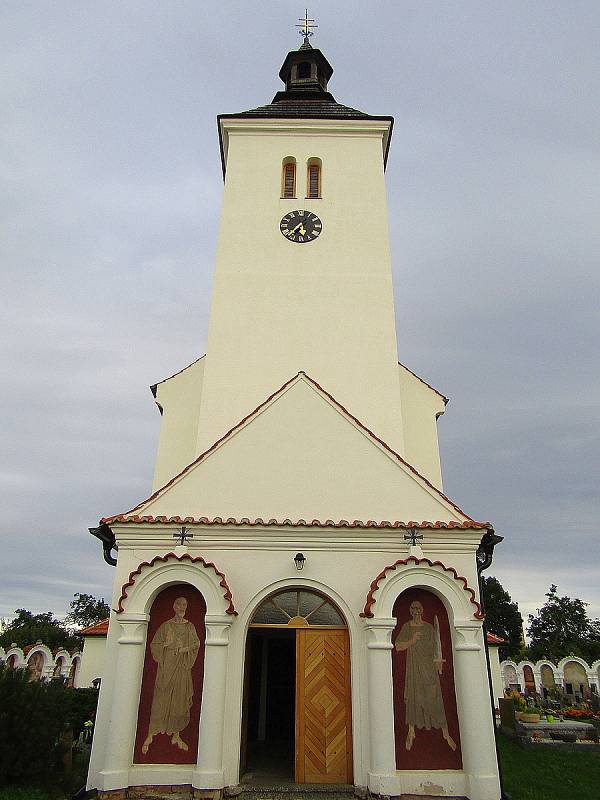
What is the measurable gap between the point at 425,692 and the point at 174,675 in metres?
3.69

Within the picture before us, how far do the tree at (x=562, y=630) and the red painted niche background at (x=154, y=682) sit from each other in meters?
44.1

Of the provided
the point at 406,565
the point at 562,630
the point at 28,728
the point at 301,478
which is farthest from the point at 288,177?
the point at 562,630

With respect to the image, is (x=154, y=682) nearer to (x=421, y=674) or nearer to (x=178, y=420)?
(x=421, y=674)

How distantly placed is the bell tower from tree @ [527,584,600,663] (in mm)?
40405

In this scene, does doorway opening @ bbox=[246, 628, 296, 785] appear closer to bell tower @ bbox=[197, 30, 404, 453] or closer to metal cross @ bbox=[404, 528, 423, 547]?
metal cross @ bbox=[404, 528, 423, 547]

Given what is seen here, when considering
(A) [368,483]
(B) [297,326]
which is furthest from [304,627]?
(B) [297,326]

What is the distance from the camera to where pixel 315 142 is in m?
17.3

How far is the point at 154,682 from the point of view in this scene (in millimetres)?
8234

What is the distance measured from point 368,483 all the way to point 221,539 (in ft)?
8.47

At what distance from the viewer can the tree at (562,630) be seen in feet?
150

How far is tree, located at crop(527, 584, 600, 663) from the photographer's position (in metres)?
45.7

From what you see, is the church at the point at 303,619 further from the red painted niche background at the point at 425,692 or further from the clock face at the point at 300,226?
the clock face at the point at 300,226

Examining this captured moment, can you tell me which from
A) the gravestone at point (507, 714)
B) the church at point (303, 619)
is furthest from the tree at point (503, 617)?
the church at point (303, 619)

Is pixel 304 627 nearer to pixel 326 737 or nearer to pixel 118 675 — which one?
pixel 326 737
